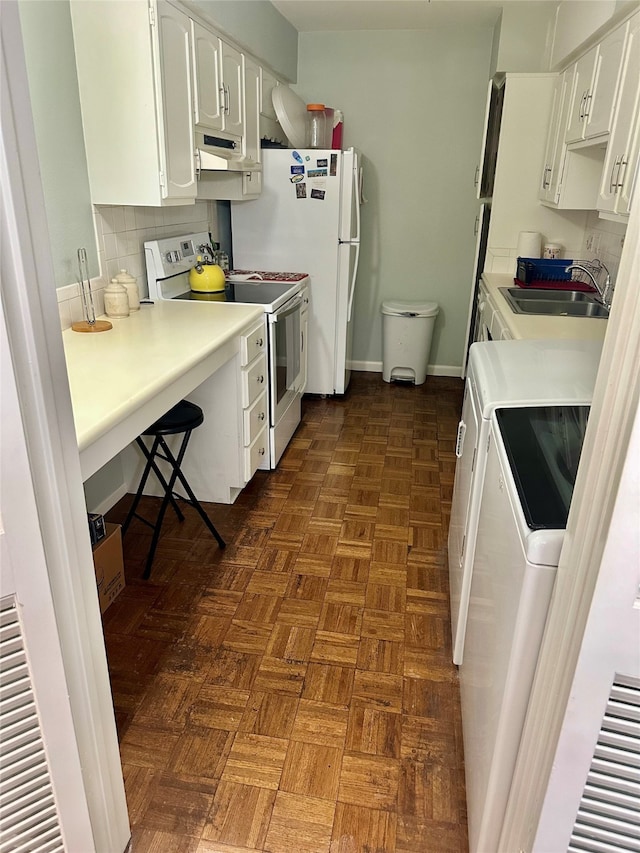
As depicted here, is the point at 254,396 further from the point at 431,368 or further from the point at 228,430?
the point at 431,368

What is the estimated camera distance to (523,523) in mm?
1035

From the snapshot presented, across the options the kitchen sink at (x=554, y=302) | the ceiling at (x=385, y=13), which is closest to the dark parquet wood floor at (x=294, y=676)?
the kitchen sink at (x=554, y=302)

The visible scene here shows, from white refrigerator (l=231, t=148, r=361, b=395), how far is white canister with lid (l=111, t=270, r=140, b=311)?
137 cm

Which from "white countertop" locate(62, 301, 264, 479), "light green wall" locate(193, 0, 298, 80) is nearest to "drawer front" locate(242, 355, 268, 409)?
"white countertop" locate(62, 301, 264, 479)

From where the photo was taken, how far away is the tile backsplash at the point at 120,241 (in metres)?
2.30

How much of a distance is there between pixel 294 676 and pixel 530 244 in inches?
113

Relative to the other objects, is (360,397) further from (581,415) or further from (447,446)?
(581,415)

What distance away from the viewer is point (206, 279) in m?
3.07

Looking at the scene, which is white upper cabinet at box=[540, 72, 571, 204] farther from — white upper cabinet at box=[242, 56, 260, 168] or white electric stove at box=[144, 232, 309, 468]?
white upper cabinet at box=[242, 56, 260, 168]

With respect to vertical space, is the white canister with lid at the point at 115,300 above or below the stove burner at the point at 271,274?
above

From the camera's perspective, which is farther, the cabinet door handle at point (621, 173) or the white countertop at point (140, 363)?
the cabinet door handle at point (621, 173)

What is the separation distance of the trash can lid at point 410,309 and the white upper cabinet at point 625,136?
1.95 metres

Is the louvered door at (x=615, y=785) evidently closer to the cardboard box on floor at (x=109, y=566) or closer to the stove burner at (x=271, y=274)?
the cardboard box on floor at (x=109, y=566)

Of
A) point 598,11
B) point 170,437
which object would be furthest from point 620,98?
point 170,437
